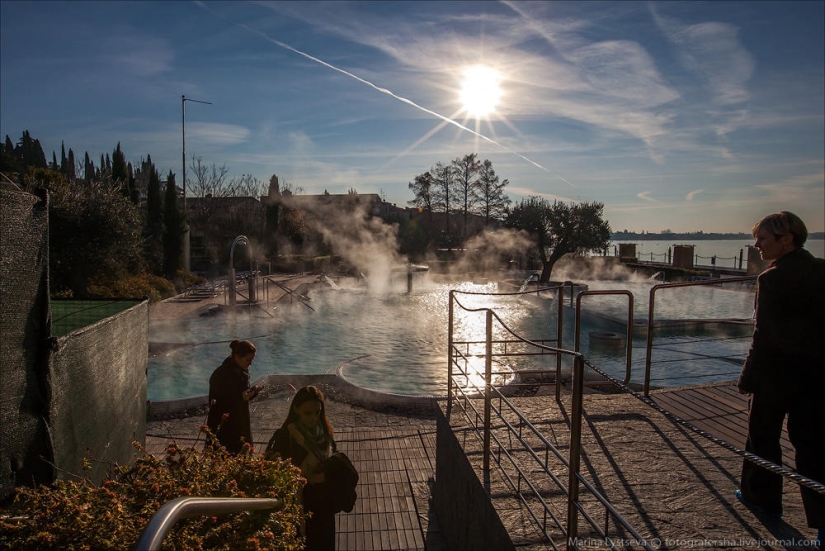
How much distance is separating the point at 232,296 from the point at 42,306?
41.2 feet

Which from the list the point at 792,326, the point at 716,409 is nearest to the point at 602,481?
the point at 792,326

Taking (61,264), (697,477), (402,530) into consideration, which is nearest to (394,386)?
(402,530)

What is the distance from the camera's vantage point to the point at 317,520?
3.35 metres

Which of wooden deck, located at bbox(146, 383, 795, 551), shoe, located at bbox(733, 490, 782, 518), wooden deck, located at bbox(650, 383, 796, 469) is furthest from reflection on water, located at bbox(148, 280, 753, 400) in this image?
shoe, located at bbox(733, 490, 782, 518)

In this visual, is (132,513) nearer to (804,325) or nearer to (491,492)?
(491,492)

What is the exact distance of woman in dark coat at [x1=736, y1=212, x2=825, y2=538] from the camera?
2.41m

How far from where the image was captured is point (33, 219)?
7.89 ft

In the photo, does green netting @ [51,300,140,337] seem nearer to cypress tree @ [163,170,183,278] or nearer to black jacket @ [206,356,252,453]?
black jacket @ [206,356,252,453]

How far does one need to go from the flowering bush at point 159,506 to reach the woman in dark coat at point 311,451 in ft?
2.90

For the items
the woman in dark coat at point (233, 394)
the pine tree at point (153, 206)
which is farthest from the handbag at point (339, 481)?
the pine tree at point (153, 206)

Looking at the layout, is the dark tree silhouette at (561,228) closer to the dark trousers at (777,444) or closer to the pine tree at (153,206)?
the pine tree at (153,206)

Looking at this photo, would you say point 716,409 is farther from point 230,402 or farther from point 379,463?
point 230,402

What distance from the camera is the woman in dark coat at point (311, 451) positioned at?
3.30 meters

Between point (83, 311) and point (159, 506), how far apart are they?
285 cm
